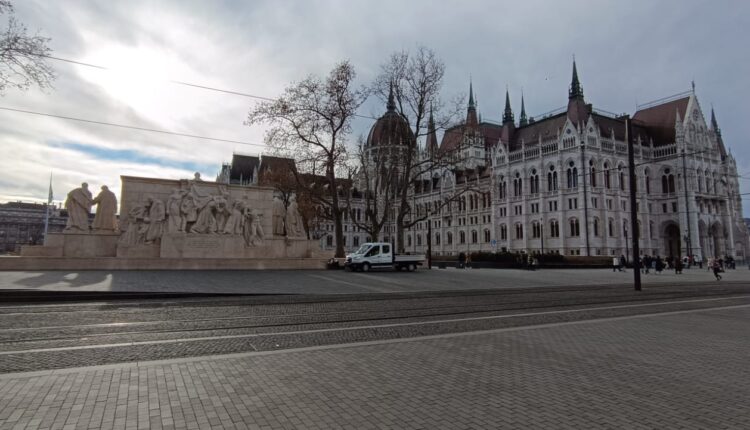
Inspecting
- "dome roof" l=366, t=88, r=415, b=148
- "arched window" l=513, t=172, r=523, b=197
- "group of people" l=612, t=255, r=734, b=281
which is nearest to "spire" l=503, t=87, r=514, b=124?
"arched window" l=513, t=172, r=523, b=197

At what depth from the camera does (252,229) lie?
26.7 meters

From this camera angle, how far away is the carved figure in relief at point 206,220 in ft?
82.2

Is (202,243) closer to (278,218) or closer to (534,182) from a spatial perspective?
(278,218)

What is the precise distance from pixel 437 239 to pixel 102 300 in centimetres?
9136

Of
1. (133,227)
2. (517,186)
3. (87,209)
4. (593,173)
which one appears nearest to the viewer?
(87,209)

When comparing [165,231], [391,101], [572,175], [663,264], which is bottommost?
[663,264]

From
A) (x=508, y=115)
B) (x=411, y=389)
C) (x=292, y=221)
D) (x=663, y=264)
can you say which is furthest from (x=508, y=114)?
(x=411, y=389)

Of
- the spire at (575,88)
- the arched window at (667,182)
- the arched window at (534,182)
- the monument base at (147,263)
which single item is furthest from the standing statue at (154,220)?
the arched window at (667,182)

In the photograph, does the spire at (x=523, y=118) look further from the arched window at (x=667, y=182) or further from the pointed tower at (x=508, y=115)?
the arched window at (x=667, y=182)

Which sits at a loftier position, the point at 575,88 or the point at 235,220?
the point at 575,88

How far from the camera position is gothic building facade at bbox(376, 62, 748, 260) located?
71562 millimetres

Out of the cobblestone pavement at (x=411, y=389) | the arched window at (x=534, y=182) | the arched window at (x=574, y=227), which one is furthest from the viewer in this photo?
the arched window at (x=534, y=182)

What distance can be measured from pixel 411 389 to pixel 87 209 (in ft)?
82.3

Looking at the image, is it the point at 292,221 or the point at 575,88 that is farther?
the point at 575,88
